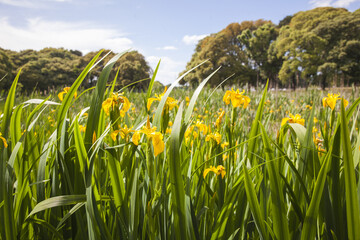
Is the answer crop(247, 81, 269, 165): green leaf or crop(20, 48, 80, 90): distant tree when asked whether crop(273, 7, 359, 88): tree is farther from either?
crop(247, 81, 269, 165): green leaf

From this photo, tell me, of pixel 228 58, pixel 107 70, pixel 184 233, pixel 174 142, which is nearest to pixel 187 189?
pixel 184 233

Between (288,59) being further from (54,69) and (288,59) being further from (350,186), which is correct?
(350,186)

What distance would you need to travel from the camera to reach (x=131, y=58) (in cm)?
2334

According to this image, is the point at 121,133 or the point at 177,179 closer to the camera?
the point at 177,179

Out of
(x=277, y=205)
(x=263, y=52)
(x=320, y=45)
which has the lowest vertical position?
(x=277, y=205)

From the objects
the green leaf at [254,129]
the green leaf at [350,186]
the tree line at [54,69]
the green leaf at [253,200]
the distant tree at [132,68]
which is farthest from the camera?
the distant tree at [132,68]

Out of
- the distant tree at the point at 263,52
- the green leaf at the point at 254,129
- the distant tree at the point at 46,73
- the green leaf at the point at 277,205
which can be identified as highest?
the distant tree at the point at 263,52

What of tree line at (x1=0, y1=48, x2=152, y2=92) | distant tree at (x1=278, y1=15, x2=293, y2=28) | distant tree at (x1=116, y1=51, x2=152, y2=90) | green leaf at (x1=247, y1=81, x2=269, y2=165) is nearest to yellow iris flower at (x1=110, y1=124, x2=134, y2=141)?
green leaf at (x1=247, y1=81, x2=269, y2=165)

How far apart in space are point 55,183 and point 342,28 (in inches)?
1082

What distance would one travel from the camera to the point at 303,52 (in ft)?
73.9

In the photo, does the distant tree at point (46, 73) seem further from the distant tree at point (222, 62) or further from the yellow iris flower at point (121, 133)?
the yellow iris flower at point (121, 133)

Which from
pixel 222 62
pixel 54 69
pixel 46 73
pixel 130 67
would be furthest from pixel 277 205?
pixel 222 62

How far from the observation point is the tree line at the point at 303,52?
21562 millimetres

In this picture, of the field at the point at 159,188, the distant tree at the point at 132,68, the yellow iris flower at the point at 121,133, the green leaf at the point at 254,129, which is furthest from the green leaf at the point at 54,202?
the distant tree at the point at 132,68
